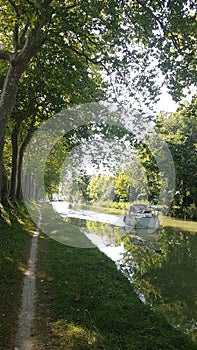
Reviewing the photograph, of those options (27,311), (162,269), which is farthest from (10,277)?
(162,269)

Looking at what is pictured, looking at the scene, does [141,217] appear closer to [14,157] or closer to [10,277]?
[14,157]

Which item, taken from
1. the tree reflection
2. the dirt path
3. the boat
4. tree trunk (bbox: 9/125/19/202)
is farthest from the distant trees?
the dirt path

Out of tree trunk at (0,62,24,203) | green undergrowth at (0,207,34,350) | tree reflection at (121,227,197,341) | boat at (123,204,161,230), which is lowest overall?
tree reflection at (121,227,197,341)

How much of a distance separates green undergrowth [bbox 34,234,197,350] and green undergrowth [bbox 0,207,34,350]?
1.38 ft

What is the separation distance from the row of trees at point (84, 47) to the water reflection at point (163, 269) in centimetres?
531

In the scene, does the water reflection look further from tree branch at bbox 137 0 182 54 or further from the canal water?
tree branch at bbox 137 0 182 54

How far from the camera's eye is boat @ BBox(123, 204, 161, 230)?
66.6 feet

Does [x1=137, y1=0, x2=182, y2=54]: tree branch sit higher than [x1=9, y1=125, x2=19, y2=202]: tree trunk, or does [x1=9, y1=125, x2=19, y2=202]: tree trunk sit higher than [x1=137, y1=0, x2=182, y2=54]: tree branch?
[x1=137, y1=0, x2=182, y2=54]: tree branch

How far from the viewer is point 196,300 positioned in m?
7.34

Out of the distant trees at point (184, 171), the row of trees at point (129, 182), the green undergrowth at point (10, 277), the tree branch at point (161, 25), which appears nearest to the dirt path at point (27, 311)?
the green undergrowth at point (10, 277)

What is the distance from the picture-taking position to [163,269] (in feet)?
33.7

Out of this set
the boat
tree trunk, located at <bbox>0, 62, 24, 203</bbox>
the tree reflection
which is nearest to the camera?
the tree reflection

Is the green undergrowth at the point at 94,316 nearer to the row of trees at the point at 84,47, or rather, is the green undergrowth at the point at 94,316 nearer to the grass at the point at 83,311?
the grass at the point at 83,311

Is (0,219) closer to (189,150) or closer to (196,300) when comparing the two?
(196,300)
